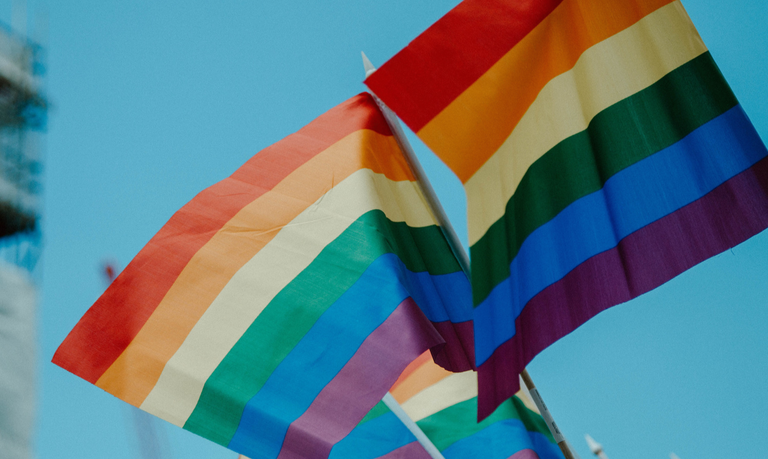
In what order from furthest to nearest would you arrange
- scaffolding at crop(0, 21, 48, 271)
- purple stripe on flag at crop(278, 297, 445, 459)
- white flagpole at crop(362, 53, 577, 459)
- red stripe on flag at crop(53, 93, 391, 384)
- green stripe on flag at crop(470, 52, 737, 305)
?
1. scaffolding at crop(0, 21, 48, 271)
2. red stripe on flag at crop(53, 93, 391, 384)
3. white flagpole at crop(362, 53, 577, 459)
4. purple stripe on flag at crop(278, 297, 445, 459)
5. green stripe on flag at crop(470, 52, 737, 305)

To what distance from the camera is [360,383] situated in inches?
139

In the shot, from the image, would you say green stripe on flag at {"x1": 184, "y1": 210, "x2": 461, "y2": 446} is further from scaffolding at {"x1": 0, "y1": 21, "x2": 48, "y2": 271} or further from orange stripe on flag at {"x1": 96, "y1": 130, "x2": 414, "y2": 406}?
scaffolding at {"x1": 0, "y1": 21, "x2": 48, "y2": 271}

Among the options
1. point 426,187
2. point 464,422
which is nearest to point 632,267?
→ point 426,187

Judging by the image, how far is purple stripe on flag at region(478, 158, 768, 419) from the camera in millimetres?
3055

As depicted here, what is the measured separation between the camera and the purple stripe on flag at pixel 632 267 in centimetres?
305

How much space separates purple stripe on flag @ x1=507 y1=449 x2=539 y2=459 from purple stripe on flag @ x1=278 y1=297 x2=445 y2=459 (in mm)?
2935

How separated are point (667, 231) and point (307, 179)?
251 cm

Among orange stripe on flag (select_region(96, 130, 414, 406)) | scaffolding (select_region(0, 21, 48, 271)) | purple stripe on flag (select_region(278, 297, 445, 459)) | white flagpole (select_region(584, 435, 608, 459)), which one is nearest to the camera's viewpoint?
purple stripe on flag (select_region(278, 297, 445, 459))

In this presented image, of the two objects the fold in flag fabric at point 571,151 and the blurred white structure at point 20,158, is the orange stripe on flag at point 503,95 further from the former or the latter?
the blurred white structure at point 20,158

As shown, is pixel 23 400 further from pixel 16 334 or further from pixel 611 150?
pixel 611 150

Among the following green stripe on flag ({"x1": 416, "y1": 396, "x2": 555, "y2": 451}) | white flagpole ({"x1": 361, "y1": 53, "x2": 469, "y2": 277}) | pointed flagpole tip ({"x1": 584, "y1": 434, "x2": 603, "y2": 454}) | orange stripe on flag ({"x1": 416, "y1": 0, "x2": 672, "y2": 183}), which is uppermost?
orange stripe on flag ({"x1": 416, "y1": 0, "x2": 672, "y2": 183})

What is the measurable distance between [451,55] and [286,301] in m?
1.91

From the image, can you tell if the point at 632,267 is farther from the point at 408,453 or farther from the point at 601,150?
the point at 408,453

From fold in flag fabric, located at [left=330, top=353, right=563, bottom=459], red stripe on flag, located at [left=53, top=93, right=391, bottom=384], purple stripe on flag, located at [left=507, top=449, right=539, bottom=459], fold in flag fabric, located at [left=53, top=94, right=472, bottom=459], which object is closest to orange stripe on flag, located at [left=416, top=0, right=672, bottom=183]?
fold in flag fabric, located at [left=53, top=94, right=472, bottom=459]
